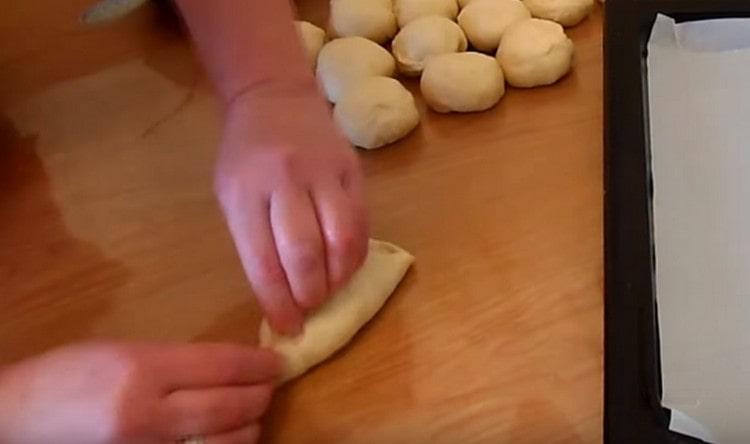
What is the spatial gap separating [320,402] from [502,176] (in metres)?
0.19

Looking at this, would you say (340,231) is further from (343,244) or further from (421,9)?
(421,9)

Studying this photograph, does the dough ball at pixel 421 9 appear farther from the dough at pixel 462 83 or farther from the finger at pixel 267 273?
the finger at pixel 267 273

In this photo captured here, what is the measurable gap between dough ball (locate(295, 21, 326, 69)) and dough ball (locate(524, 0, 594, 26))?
150mm

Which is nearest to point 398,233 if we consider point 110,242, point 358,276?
point 358,276

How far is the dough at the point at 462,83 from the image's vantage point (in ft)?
2.53

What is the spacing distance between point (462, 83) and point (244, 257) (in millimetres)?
214

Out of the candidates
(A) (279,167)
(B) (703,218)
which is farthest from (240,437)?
(B) (703,218)

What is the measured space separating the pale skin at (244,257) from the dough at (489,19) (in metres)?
0.16

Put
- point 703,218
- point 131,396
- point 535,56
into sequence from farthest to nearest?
point 535,56 → point 703,218 → point 131,396

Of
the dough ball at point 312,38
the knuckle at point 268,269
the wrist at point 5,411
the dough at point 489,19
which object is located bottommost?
the dough ball at point 312,38

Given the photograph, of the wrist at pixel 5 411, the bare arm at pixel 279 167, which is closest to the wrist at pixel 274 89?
the bare arm at pixel 279 167

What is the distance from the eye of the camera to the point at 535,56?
78 centimetres

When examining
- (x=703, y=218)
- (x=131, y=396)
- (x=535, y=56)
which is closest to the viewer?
(x=131, y=396)

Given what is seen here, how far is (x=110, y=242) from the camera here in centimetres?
72
